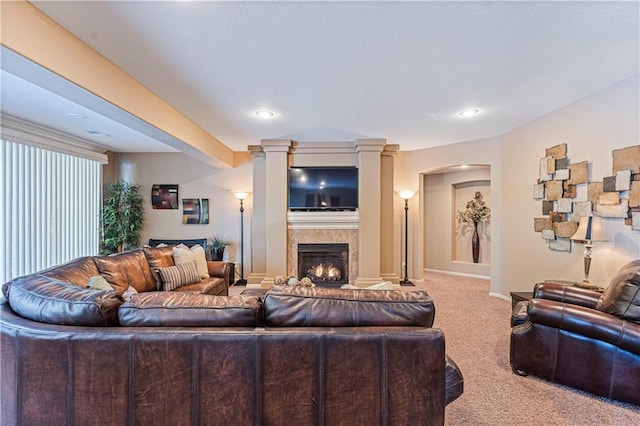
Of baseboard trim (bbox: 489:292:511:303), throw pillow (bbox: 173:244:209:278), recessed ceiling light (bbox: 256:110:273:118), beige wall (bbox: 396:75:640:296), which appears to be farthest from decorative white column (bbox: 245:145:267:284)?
baseboard trim (bbox: 489:292:511:303)

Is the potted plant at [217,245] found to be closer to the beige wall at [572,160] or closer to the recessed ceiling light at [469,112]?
the recessed ceiling light at [469,112]

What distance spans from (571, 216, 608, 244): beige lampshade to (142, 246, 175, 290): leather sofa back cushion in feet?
14.4

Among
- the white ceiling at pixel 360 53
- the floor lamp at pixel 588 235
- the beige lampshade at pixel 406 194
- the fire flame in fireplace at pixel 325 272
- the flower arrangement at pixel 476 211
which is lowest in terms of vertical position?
the fire flame in fireplace at pixel 325 272

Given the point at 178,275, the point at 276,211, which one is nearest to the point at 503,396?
the point at 178,275

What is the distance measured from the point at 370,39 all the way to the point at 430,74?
803 mm

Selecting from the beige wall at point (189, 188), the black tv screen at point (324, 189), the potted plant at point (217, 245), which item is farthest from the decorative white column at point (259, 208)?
the potted plant at point (217, 245)

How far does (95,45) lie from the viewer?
2.11 meters

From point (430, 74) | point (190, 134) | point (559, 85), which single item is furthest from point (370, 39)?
point (190, 134)

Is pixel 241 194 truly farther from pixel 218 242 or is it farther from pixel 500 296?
pixel 500 296

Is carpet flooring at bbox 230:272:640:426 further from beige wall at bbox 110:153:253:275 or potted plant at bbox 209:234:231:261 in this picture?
beige wall at bbox 110:153:253:275

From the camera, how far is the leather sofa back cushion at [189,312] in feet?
4.53

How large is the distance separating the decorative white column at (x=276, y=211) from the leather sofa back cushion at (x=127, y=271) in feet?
6.82

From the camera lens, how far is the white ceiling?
178 centimetres

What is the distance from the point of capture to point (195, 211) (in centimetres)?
582
